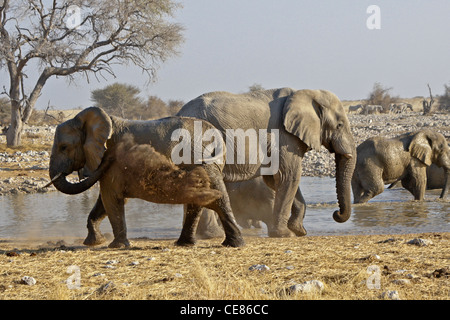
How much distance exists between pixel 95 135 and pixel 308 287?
3.38 m

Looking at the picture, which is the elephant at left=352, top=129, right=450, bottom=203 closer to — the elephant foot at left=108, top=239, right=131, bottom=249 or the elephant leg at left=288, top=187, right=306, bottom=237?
the elephant leg at left=288, top=187, right=306, bottom=237

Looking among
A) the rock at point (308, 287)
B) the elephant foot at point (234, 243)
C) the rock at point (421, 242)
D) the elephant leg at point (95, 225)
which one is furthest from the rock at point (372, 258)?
the elephant leg at point (95, 225)

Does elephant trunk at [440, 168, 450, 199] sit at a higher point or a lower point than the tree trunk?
lower

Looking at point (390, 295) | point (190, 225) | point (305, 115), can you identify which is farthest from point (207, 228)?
point (390, 295)

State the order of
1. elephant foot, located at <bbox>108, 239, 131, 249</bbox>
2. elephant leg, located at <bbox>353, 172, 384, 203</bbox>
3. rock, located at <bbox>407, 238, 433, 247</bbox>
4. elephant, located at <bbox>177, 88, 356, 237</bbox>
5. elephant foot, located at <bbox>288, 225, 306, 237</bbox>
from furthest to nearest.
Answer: elephant leg, located at <bbox>353, 172, 384, 203</bbox> → elephant foot, located at <bbox>288, 225, 306, 237</bbox> → elephant, located at <bbox>177, 88, 356, 237</bbox> → elephant foot, located at <bbox>108, 239, 131, 249</bbox> → rock, located at <bbox>407, 238, 433, 247</bbox>

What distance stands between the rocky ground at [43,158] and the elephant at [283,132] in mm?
7455

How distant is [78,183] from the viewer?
24.0ft

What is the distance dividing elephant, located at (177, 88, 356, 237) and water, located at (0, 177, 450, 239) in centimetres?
92

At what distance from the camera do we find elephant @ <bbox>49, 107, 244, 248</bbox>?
22.6 ft

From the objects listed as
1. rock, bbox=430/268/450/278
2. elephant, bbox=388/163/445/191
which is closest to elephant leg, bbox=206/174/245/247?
rock, bbox=430/268/450/278

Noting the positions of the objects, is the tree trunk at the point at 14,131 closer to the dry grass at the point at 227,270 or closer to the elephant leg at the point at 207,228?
the elephant leg at the point at 207,228

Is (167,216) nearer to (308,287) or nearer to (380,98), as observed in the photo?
(308,287)
